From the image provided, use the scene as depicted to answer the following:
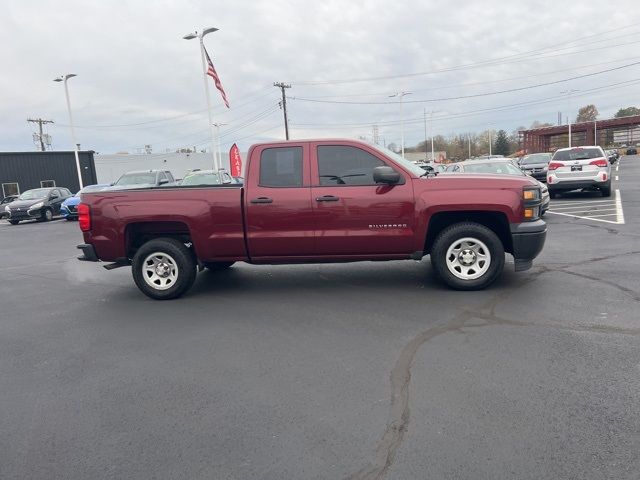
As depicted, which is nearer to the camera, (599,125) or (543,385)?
(543,385)

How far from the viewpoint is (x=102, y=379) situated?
4.08 meters

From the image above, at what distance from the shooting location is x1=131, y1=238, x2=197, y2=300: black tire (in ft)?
21.0

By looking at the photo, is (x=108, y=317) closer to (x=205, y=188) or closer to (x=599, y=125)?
(x=205, y=188)

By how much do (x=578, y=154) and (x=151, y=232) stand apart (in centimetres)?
1445

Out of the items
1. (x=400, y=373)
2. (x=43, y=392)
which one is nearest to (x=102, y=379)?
(x=43, y=392)

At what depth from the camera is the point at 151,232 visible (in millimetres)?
6590

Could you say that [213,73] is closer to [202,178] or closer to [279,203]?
[202,178]

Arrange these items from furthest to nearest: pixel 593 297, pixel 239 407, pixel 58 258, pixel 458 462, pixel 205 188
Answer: pixel 58 258
pixel 205 188
pixel 593 297
pixel 239 407
pixel 458 462

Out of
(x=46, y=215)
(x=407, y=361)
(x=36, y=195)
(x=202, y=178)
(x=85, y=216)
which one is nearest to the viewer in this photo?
(x=407, y=361)

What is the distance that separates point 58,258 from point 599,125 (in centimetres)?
8873

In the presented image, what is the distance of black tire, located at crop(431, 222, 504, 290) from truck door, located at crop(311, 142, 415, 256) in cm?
39

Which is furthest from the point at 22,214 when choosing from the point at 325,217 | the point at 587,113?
the point at 587,113

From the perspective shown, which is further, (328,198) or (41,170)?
(41,170)

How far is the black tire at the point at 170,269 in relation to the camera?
21.0ft
